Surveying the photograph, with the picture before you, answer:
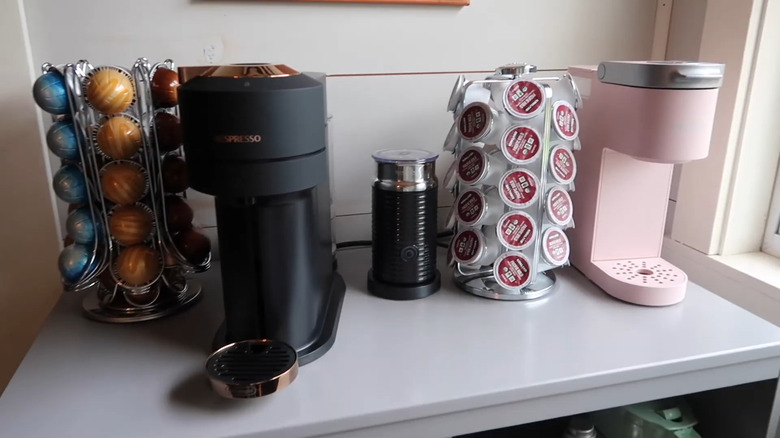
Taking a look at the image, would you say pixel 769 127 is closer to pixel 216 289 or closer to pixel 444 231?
pixel 444 231

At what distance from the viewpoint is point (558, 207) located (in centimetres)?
81

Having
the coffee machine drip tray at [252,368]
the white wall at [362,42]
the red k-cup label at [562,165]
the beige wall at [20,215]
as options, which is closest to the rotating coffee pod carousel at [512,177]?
the red k-cup label at [562,165]

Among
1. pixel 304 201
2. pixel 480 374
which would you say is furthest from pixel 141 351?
pixel 480 374

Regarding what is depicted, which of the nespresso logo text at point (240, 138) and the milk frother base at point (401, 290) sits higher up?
the nespresso logo text at point (240, 138)

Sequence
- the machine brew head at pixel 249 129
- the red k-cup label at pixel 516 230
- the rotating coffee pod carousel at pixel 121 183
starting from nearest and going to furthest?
the machine brew head at pixel 249 129 < the rotating coffee pod carousel at pixel 121 183 < the red k-cup label at pixel 516 230

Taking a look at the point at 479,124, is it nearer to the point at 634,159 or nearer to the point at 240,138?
the point at 634,159

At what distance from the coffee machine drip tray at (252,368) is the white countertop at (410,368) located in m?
0.03

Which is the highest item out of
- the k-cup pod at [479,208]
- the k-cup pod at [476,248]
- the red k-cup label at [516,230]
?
the k-cup pod at [479,208]

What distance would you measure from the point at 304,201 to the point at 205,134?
0.13 metres

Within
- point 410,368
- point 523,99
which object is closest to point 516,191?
point 523,99

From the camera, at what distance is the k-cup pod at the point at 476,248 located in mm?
816

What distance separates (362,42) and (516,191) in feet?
1.25

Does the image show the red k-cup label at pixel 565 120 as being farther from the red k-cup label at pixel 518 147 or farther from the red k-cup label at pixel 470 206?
the red k-cup label at pixel 470 206

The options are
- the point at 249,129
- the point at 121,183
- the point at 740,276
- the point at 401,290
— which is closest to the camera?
the point at 249,129
